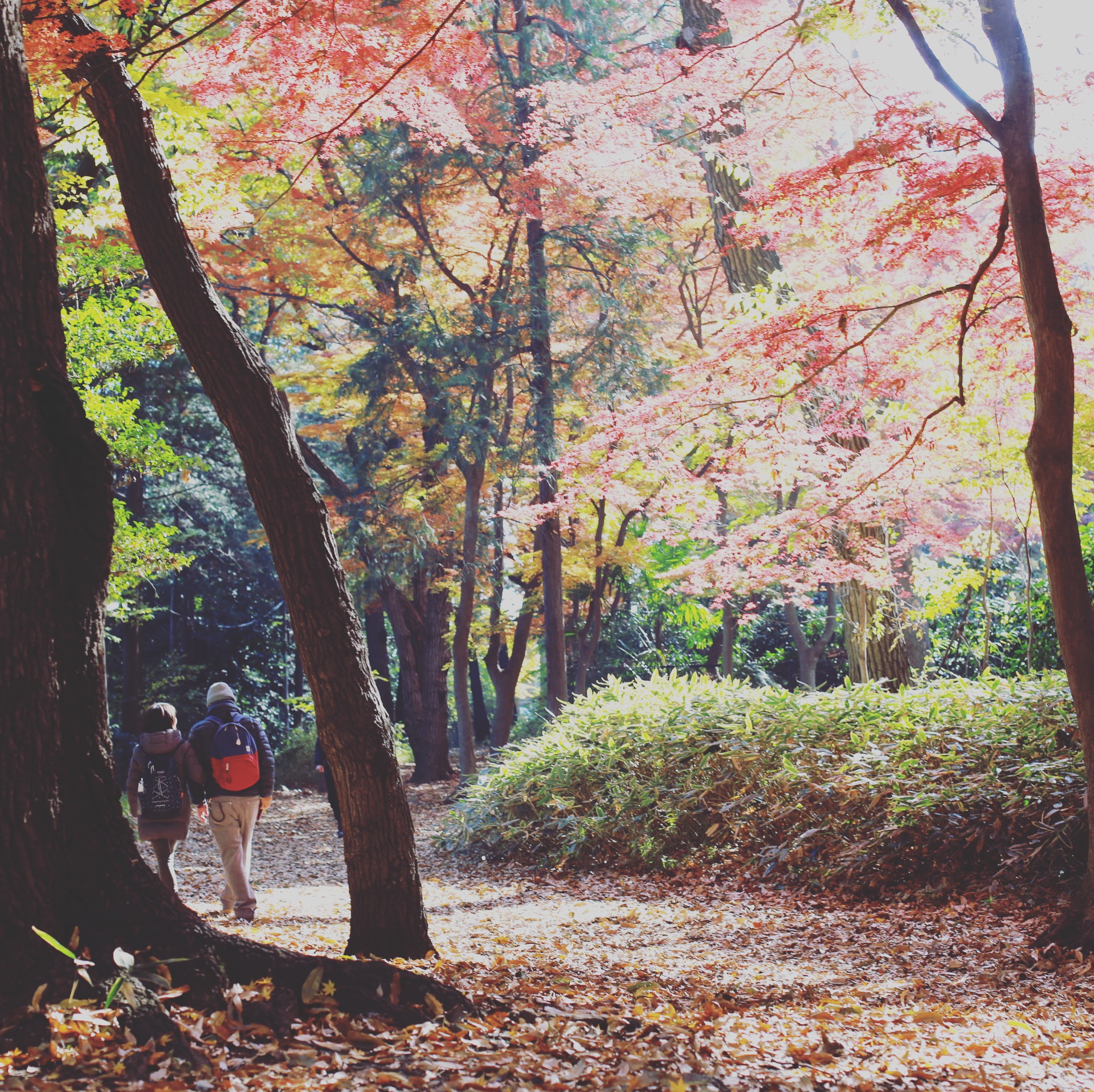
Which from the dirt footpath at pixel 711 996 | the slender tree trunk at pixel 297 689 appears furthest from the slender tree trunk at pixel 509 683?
the dirt footpath at pixel 711 996

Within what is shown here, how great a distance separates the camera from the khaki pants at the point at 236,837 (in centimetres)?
625

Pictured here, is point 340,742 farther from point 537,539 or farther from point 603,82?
point 537,539

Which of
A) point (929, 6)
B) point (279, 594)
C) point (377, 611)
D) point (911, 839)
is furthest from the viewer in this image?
point (279, 594)

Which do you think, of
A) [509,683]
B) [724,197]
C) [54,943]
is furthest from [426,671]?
[54,943]

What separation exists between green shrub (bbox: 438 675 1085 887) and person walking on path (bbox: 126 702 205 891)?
3.69 m

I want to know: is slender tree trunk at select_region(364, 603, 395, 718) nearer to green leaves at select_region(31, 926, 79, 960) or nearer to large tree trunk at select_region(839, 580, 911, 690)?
large tree trunk at select_region(839, 580, 911, 690)

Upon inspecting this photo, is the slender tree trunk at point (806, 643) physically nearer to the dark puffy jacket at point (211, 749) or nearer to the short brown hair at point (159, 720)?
the dark puffy jacket at point (211, 749)

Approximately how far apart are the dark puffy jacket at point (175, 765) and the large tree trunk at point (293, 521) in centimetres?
215

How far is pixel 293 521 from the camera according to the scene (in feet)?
13.7

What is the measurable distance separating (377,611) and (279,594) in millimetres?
3648

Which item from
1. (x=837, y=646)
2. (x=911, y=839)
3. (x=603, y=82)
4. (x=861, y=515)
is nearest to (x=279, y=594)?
(x=837, y=646)

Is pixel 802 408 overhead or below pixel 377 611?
overhead

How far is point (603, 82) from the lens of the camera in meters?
10.5

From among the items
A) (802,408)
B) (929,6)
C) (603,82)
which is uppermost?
(603,82)
